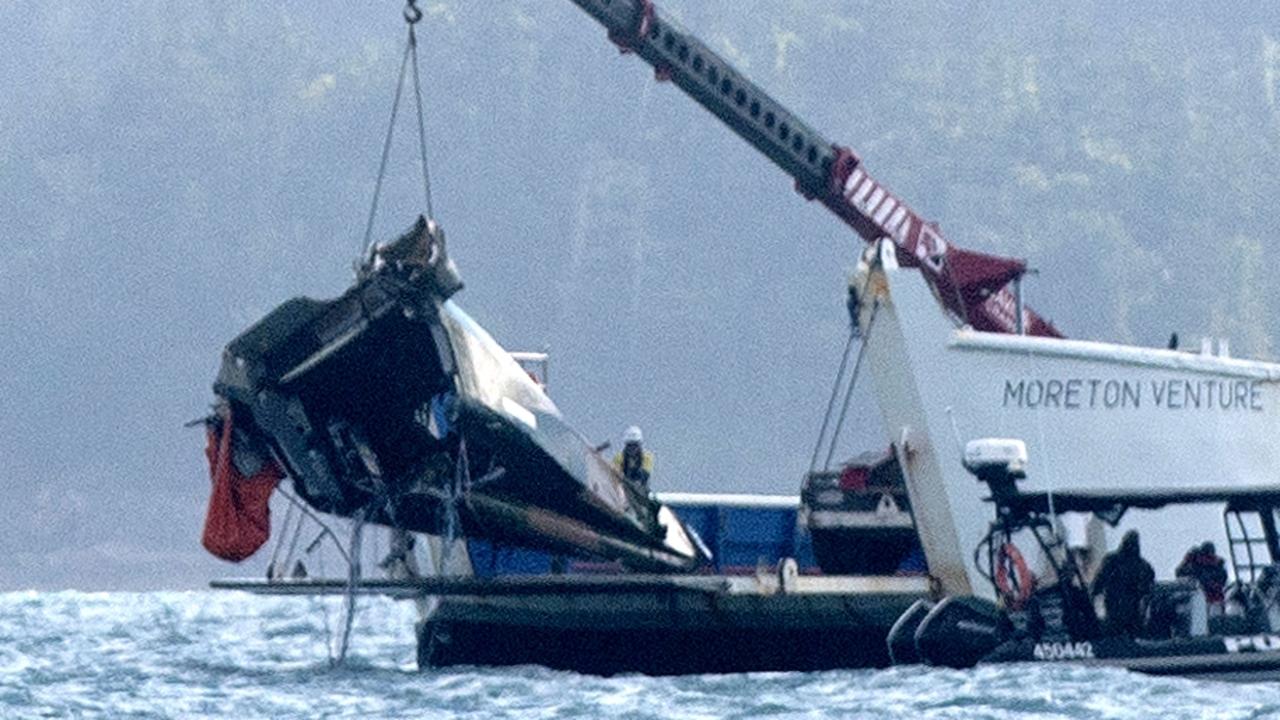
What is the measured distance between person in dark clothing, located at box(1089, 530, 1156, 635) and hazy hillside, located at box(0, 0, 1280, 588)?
120 meters

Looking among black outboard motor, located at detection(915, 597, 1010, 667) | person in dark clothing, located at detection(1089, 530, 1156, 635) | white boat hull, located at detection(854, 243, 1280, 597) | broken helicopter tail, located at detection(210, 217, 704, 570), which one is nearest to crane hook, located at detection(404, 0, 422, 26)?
broken helicopter tail, located at detection(210, 217, 704, 570)

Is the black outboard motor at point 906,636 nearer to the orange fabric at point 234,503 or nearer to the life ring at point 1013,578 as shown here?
the life ring at point 1013,578

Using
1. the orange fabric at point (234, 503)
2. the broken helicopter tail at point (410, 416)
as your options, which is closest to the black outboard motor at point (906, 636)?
the broken helicopter tail at point (410, 416)

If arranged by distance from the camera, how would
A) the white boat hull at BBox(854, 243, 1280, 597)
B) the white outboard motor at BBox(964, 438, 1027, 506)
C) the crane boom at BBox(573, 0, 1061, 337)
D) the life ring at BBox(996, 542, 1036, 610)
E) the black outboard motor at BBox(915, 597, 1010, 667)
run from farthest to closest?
1. the crane boom at BBox(573, 0, 1061, 337)
2. the white boat hull at BBox(854, 243, 1280, 597)
3. the life ring at BBox(996, 542, 1036, 610)
4. the white outboard motor at BBox(964, 438, 1027, 506)
5. the black outboard motor at BBox(915, 597, 1010, 667)

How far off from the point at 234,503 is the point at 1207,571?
902 centimetres

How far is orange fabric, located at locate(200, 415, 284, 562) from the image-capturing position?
1040 inches

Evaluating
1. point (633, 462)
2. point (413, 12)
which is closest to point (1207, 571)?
point (633, 462)

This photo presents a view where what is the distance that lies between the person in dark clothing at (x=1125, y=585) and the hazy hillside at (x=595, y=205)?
393ft

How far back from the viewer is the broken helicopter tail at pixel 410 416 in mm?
25438

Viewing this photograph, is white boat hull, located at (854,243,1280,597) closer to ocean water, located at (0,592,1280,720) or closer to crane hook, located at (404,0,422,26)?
ocean water, located at (0,592,1280,720)

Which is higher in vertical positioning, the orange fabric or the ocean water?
the orange fabric

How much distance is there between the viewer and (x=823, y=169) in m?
31.2

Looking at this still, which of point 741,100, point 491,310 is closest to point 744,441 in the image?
point 491,310

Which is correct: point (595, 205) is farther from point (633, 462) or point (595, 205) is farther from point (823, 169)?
point (633, 462)
